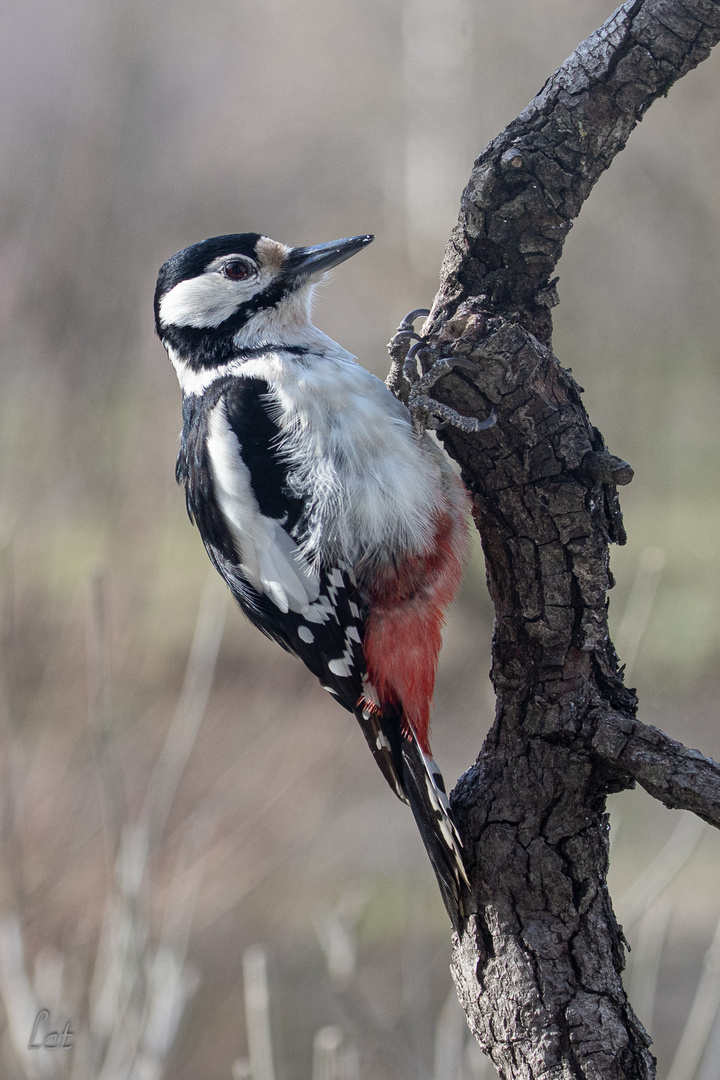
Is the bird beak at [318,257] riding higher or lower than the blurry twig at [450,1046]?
higher

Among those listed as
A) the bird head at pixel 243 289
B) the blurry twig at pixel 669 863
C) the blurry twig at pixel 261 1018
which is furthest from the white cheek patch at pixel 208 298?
the blurry twig at pixel 669 863

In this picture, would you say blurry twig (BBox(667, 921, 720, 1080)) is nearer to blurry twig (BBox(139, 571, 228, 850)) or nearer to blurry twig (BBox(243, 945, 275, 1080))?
blurry twig (BBox(243, 945, 275, 1080))

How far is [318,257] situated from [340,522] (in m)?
0.47

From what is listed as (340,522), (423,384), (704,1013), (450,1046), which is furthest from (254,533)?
(704,1013)

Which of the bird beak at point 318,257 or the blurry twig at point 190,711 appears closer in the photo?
the bird beak at point 318,257

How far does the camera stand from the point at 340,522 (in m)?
1.36

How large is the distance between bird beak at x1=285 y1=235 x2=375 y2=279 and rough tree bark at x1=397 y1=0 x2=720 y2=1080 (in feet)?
1.24

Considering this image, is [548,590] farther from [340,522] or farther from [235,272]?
[235,272]

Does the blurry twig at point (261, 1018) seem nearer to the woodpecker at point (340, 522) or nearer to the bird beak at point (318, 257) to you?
the woodpecker at point (340, 522)

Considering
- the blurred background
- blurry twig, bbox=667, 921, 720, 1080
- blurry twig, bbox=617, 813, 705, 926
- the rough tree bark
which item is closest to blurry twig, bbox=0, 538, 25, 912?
the blurred background

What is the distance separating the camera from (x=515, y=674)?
1150 mm

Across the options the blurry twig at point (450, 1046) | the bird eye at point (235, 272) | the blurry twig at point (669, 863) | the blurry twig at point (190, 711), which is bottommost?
the blurry twig at point (450, 1046)

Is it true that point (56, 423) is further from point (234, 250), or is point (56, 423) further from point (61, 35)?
point (61, 35)

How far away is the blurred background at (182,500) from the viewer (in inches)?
92.5
